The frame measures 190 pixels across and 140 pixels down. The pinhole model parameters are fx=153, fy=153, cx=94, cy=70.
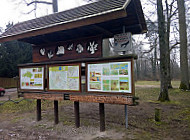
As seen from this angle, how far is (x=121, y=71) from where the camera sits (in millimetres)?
4227

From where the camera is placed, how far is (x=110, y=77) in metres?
4.40

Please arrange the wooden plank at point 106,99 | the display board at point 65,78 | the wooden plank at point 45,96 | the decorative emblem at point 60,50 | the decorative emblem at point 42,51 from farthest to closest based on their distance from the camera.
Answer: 1. the decorative emblem at point 42,51
2. the decorative emblem at point 60,50
3. the wooden plank at point 45,96
4. the display board at point 65,78
5. the wooden plank at point 106,99

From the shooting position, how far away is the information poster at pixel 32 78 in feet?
18.7

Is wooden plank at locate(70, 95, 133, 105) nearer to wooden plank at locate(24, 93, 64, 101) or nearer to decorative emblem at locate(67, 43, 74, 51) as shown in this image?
wooden plank at locate(24, 93, 64, 101)

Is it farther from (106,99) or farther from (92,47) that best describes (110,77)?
(92,47)

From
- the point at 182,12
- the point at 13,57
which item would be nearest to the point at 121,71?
the point at 182,12

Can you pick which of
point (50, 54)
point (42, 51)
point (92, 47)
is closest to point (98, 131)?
point (92, 47)

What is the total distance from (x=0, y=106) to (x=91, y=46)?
8460mm

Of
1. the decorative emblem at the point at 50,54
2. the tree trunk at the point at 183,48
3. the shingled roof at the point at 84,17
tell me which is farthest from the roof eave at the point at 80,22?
the tree trunk at the point at 183,48

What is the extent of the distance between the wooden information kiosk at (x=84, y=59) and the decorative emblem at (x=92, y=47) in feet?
0.10

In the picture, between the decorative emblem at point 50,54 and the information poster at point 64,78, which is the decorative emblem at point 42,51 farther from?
the information poster at point 64,78

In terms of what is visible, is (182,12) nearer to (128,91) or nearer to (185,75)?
(185,75)

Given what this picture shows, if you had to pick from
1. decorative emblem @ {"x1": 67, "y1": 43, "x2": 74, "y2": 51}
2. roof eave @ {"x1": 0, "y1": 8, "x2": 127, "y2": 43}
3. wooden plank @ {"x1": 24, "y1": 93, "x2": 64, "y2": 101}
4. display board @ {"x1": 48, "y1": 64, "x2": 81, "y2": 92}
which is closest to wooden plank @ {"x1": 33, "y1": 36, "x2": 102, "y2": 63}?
decorative emblem @ {"x1": 67, "y1": 43, "x2": 74, "y2": 51}

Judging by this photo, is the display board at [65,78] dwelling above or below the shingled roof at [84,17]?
below
